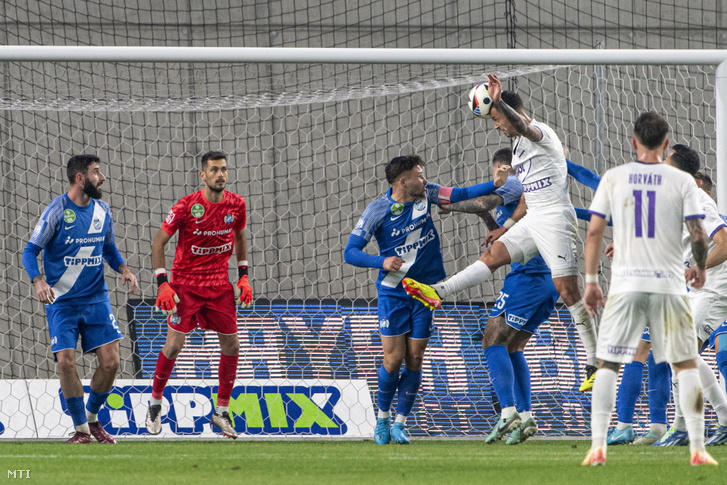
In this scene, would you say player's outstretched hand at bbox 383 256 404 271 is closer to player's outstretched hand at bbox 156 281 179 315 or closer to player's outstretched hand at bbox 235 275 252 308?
player's outstretched hand at bbox 235 275 252 308

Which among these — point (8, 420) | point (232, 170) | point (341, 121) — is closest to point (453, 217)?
point (341, 121)

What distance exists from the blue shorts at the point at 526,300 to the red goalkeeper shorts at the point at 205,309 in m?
2.00

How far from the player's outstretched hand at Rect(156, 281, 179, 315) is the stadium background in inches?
104

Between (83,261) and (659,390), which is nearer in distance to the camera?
(659,390)

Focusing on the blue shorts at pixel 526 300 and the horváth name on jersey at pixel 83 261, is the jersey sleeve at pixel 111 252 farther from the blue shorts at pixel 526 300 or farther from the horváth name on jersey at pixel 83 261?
the blue shorts at pixel 526 300

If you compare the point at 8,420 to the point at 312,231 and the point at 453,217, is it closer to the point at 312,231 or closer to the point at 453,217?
the point at 312,231

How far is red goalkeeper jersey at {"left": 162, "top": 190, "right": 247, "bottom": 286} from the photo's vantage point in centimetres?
706

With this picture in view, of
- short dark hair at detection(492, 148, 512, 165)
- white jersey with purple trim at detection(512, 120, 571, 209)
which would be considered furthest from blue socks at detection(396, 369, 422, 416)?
short dark hair at detection(492, 148, 512, 165)

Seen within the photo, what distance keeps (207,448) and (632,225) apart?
9.97ft

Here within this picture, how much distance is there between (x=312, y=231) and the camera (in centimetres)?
1060

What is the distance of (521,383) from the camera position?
6.65 meters

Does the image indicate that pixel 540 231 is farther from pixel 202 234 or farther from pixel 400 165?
pixel 202 234

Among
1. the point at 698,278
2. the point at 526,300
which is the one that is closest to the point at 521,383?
the point at 526,300

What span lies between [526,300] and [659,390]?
107 centimetres
